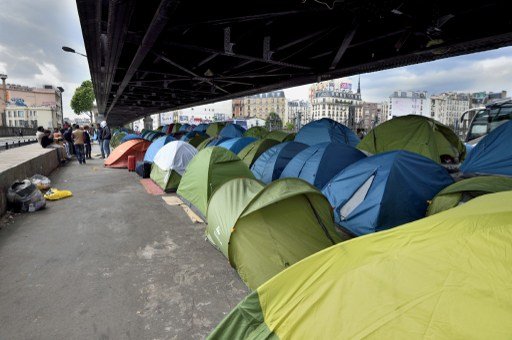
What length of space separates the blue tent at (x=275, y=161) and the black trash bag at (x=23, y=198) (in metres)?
5.55

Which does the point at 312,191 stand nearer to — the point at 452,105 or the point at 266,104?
the point at 266,104

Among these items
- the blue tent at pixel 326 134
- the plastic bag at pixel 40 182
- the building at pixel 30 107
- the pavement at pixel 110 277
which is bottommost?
the pavement at pixel 110 277

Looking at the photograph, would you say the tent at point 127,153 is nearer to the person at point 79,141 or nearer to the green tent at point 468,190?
the person at point 79,141

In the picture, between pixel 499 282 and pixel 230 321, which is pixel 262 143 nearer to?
pixel 230 321

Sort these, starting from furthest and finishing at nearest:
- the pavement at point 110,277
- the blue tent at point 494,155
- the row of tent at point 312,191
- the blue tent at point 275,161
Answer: the blue tent at point 275,161, the blue tent at point 494,155, the row of tent at point 312,191, the pavement at point 110,277

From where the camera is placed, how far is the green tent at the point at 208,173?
6938 millimetres

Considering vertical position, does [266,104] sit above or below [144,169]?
above

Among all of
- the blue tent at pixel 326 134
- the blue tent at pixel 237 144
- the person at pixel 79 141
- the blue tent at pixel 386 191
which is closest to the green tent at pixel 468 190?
the blue tent at pixel 386 191

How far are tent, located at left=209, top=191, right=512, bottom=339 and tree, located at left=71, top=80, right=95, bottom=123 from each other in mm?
85665

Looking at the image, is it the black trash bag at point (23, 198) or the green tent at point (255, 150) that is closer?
the black trash bag at point (23, 198)

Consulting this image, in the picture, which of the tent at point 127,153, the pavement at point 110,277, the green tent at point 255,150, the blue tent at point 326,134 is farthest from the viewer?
the tent at point 127,153

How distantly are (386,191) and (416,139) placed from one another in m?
4.86

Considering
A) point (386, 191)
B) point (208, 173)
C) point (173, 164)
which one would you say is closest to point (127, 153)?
point (173, 164)

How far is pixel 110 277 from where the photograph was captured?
4.22m
